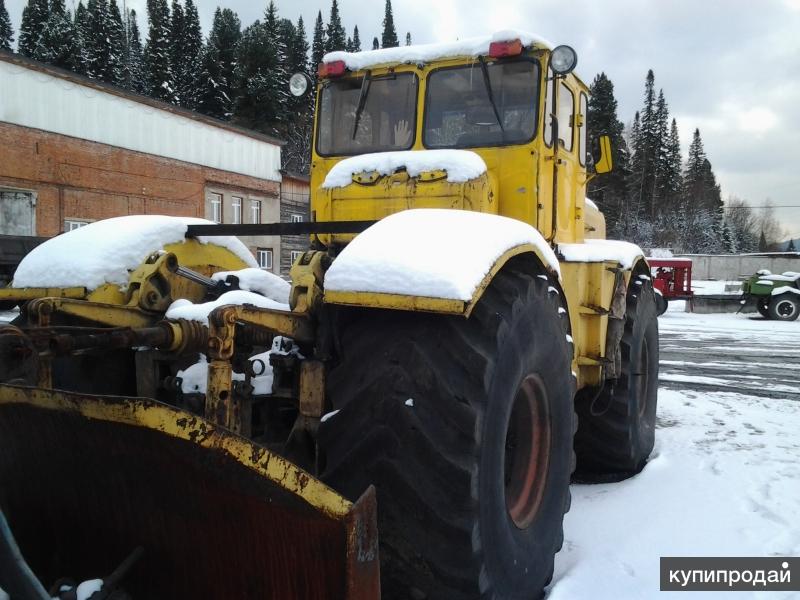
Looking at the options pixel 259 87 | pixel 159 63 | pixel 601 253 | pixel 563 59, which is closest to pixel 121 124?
pixel 259 87

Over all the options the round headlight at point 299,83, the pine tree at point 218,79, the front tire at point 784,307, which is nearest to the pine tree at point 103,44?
the pine tree at point 218,79

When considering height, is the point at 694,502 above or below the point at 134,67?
below

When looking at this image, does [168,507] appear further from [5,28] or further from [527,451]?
[5,28]

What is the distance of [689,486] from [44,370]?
4.05 metres

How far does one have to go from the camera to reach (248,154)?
34125 millimetres

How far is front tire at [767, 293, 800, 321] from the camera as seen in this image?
851 inches

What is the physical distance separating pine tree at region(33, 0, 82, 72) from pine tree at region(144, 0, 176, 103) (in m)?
6.52

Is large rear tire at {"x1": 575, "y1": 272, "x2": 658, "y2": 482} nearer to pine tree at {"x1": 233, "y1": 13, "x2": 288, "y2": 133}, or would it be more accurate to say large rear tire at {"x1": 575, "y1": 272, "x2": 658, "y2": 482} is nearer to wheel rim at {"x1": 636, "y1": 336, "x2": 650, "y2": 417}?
wheel rim at {"x1": 636, "y1": 336, "x2": 650, "y2": 417}

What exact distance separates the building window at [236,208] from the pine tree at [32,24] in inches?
1379

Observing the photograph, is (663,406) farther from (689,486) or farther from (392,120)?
(392,120)

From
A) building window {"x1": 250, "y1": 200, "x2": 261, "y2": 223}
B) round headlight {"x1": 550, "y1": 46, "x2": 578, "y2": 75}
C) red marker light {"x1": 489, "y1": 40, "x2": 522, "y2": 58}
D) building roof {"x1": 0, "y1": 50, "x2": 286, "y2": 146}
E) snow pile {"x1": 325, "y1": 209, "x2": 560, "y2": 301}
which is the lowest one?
snow pile {"x1": 325, "y1": 209, "x2": 560, "y2": 301}

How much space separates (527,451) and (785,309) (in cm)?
2222

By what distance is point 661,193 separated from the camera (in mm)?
72062

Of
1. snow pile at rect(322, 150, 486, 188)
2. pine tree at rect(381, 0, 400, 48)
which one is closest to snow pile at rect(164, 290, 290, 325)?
snow pile at rect(322, 150, 486, 188)
